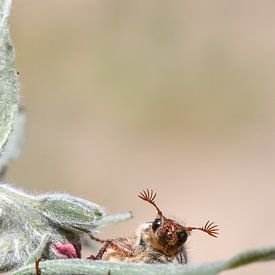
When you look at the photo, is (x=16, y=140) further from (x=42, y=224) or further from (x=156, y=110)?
(x=156, y=110)

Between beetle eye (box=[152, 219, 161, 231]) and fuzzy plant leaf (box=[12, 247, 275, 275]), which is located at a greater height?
beetle eye (box=[152, 219, 161, 231])

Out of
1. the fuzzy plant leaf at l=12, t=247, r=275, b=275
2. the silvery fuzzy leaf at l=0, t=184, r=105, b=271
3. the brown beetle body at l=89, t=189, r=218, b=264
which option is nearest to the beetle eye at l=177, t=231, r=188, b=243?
the brown beetle body at l=89, t=189, r=218, b=264

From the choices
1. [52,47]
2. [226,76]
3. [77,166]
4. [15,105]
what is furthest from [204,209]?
[15,105]

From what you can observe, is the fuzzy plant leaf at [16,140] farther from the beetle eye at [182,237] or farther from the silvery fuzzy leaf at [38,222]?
the beetle eye at [182,237]

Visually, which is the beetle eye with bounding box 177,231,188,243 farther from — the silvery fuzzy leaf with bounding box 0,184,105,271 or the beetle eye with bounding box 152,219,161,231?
the silvery fuzzy leaf with bounding box 0,184,105,271

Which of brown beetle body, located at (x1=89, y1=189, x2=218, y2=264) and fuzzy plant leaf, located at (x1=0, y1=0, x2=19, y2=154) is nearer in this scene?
brown beetle body, located at (x1=89, y1=189, x2=218, y2=264)

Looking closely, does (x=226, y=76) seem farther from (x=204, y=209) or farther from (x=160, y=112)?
(x=204, y=209)

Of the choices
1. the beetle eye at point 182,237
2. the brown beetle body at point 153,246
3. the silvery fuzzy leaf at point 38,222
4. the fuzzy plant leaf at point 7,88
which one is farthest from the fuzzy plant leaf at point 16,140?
the beetle eye at point 182,237

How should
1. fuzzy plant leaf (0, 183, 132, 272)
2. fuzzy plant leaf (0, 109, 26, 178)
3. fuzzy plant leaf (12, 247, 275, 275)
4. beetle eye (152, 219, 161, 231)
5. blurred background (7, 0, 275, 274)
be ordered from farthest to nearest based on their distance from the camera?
blurred background (7, 0, 275, 274) → fuzzy plant leaf (0, 109, 26, 178) → beetle eye (152, 219, 161, 231) → fuzzy plant leaf (0, 183, 132, 272) → fuzzy plant leaf (12, 247, 275, 275)
